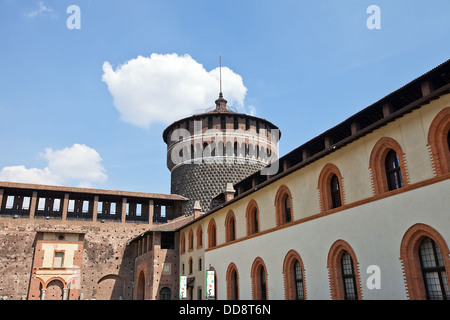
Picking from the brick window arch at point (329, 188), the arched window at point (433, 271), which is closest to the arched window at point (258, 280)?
the brick window arch at point (329, 188)

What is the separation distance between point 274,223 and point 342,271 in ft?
16.3

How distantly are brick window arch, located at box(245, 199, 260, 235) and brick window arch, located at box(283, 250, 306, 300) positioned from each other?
372cm

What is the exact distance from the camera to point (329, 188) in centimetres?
1525

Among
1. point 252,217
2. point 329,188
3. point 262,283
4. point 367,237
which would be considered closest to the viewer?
point 367,237

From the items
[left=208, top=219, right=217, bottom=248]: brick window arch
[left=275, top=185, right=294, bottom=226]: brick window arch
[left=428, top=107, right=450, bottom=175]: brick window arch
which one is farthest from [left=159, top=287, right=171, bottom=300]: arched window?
[left=428, top=107, right=450, bottom=175]: brick window arch

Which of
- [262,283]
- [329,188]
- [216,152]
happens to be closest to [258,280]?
[262,283]

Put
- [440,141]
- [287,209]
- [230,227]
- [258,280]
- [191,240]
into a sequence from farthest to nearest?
[191,240] < [230,227] < [258,280] < [287,209] < [440,141]

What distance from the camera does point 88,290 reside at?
3512cm

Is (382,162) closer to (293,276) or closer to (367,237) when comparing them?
(367,237)

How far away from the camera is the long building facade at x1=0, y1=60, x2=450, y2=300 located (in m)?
11.1

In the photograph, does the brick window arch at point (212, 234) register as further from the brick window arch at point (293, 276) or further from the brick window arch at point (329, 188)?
the brick window arch at point (329, 188)

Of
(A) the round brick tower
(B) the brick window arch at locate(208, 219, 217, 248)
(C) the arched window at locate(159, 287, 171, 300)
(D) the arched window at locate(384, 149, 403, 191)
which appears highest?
(A) the round brick tower

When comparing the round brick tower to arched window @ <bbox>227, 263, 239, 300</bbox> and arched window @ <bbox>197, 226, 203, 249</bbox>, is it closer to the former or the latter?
arched window @ <bbox>197, 226, 203, 249</bbox>
